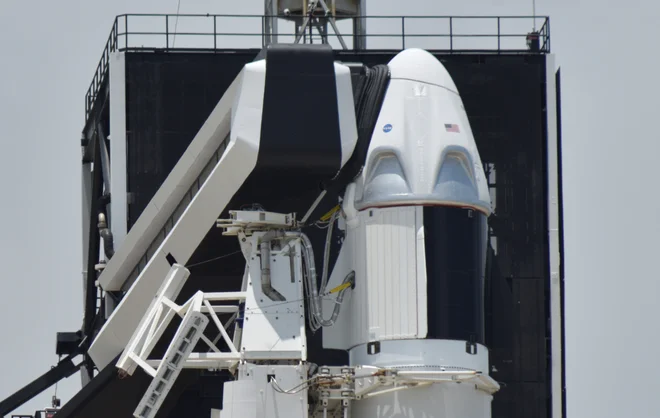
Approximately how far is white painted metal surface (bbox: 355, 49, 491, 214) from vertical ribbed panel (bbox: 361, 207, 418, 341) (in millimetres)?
397

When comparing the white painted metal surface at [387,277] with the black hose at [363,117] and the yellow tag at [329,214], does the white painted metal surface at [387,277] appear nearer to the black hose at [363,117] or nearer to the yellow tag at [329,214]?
the black hose at [363,117]

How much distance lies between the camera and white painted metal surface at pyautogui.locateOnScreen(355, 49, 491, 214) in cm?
4444

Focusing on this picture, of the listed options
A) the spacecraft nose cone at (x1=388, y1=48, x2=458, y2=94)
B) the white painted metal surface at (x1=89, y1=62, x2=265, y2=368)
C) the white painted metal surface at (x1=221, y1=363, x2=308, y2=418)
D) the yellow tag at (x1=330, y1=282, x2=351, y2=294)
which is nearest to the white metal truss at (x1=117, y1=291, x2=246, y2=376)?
the white painted metal surface at (x1=221, y1=363, x2=308, y2=418)

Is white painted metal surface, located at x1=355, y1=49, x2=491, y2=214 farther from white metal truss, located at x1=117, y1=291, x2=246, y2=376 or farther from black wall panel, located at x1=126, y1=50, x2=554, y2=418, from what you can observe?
black wall panel, located at x1=126, y1=50, x2=554, y2=418

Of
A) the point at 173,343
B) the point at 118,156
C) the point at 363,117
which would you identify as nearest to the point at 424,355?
the point at 173,343

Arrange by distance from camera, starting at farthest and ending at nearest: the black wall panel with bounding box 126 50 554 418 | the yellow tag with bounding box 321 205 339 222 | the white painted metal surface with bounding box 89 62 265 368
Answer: the black wall panel with bounding box 126 50 554 418 → the yellow tag with bounding box 321 205 339 222 → the white painted metal surface with bounding box 89 62 265 368

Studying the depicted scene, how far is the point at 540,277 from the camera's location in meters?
54.3

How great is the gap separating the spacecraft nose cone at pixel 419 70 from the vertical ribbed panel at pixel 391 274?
115 inches

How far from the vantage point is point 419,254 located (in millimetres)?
44062

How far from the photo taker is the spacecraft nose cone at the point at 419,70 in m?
45.6

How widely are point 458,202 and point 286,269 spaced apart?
3.64 m

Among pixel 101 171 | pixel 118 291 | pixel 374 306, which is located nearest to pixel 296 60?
pixel 374 306

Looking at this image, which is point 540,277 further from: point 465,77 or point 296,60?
point 296,60

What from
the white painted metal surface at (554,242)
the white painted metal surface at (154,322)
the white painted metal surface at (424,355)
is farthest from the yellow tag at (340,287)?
the white painted metal surface at (554,242)
